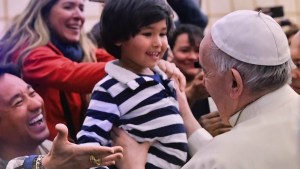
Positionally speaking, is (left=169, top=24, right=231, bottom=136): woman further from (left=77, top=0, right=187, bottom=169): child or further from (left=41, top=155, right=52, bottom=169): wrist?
(left=41, top=155, right=52, bottom=169): wrist

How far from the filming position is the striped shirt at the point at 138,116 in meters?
1.09

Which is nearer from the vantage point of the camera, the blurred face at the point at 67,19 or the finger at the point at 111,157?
the finger at the point at 111,157

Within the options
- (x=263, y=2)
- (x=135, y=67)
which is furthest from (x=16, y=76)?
(x=263, y=2)

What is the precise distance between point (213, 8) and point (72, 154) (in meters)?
1.46

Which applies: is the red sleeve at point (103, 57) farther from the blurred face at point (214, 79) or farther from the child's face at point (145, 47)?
the blurred face at point (214, 79)

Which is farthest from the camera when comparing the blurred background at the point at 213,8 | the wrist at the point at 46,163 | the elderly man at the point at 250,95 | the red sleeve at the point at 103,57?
the red sleeve at the point at 103,57

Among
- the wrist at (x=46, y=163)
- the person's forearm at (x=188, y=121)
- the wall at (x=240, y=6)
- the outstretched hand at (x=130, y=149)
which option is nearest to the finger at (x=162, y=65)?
the person's forearm at (x=188, y=121)

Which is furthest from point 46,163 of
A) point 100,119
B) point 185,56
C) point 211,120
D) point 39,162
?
point 185,56

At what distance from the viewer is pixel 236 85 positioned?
2.94 ft

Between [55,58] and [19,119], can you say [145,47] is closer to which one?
[55,58]

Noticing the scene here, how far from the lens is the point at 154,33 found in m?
1.16

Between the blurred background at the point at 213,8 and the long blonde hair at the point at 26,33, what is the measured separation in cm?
3

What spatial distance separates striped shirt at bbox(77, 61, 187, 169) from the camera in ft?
3.57

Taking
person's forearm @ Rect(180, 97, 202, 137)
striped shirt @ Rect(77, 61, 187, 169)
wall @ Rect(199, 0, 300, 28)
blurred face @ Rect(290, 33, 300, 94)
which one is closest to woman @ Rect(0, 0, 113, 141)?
striped shirt @ Rect(77, 61, 187, 169)
